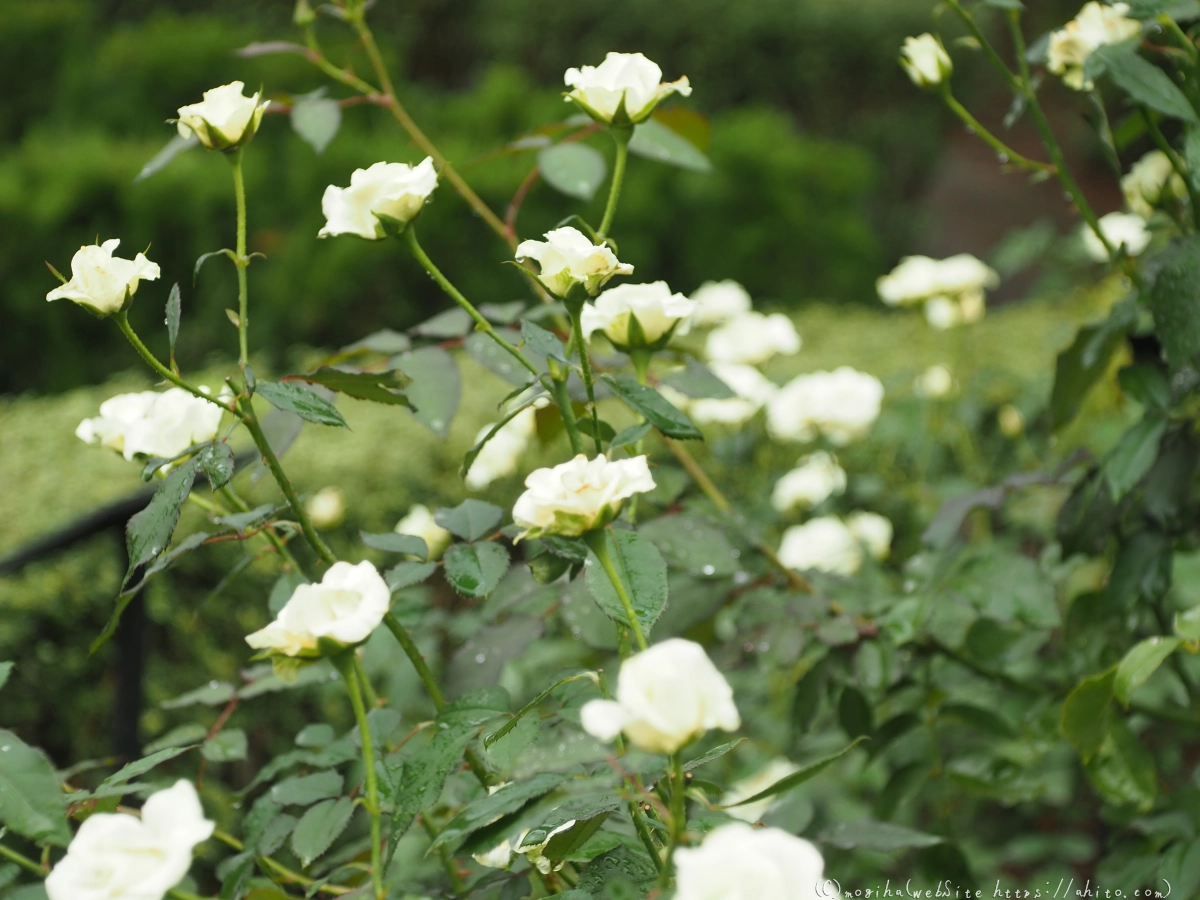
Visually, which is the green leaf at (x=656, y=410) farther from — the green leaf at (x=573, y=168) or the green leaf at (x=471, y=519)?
the green leaf at (x=573, y=168)

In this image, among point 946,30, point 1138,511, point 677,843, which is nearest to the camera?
point 677,843

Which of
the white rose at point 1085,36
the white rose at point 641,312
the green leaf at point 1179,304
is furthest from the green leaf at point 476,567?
the white rose at point 1085,36

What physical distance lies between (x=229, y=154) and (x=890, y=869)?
4.93ft

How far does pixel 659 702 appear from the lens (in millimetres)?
430

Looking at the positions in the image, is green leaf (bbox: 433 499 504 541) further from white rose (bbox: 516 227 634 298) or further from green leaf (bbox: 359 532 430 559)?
white rose (bbox: 516 227 634 298)

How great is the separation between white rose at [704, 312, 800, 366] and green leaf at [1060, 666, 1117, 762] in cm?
84

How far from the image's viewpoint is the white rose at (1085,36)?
95cm

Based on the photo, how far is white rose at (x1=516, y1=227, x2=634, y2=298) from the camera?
0.61 m

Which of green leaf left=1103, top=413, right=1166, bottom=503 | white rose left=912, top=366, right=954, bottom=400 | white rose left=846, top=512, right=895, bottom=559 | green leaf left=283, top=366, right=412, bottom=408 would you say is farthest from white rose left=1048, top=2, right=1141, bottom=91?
white rose left=912, top=366, right=954, bottom=400

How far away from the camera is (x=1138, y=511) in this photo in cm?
110

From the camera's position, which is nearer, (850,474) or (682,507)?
(682,507)

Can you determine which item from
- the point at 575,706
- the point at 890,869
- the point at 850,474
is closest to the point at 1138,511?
the point at 575,706

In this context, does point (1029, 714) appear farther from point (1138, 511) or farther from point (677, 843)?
point (677, 843)

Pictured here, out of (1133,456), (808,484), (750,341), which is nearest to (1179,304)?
(1133,456)
